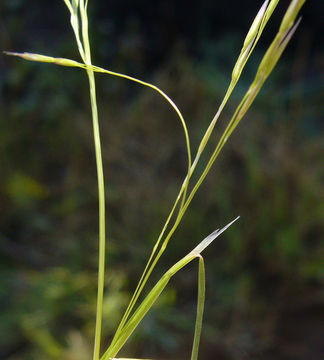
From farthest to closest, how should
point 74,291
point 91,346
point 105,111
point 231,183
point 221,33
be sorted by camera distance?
1. point 221,33
2. point 105,111
3. point 231,183
4. point 74,291
5. point 91,346

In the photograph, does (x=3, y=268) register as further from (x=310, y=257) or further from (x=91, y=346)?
(x=310, y=257)

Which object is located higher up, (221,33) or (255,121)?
(221,33)

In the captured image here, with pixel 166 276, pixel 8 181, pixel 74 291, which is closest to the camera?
pixel 166 276

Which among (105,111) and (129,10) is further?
(129,10)

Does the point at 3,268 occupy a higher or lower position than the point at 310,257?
lower

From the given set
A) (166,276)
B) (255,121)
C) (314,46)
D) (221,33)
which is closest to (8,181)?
(255,121)

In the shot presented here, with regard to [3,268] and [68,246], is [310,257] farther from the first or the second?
[3,268]

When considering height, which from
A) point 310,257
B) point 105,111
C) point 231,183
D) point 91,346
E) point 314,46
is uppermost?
point 314,46

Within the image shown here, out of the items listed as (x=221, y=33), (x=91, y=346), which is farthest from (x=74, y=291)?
(x=221, y=33)

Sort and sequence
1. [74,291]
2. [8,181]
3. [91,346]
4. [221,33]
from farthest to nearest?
[221,33] < [8,181] < [74,291] < [91,346]
